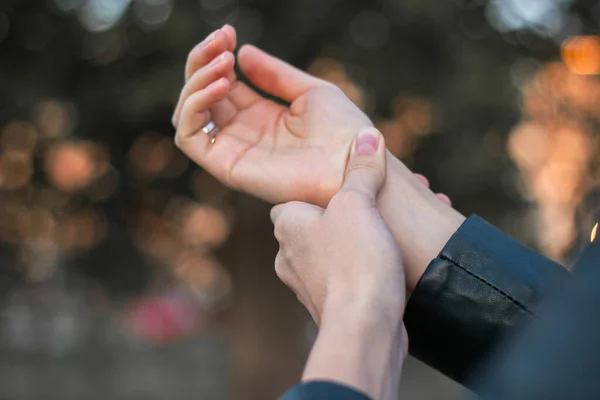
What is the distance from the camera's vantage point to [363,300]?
0.82m

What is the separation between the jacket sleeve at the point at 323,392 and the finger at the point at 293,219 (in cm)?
43

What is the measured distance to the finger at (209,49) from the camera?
4.61 feet

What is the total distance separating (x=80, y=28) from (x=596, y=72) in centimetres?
345

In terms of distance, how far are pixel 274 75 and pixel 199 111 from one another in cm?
23

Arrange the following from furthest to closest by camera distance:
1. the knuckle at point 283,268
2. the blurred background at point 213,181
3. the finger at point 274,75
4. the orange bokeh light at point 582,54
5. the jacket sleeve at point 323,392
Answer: the orange bokeh light at point 582,54 → the blurred background at point 213,181 → the finger at point 274,75 → the knuckle at point 283,268 → the jacket sleeve at point 323,392

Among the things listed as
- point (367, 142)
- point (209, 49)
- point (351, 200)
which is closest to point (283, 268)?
point (351, 200)

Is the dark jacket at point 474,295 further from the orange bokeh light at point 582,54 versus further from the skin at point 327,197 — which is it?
the orange bokeh light at point 582,54

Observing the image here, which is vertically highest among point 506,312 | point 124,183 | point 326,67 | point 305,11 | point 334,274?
point 334,274

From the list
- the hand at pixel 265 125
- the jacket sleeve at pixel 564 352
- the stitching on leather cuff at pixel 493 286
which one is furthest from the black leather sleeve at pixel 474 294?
the jacket sleeve at pixel 564 352

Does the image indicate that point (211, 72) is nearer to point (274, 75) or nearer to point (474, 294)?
point (274, 75)

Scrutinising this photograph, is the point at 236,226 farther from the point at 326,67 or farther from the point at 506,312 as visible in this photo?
the point at 506,312

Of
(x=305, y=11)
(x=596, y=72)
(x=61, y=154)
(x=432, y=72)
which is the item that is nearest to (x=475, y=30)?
(x=432, y=72)

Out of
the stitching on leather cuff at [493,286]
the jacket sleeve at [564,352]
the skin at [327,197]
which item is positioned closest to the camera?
the jacket sleeve at [564,352]

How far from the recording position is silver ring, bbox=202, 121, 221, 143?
4.90 feet
